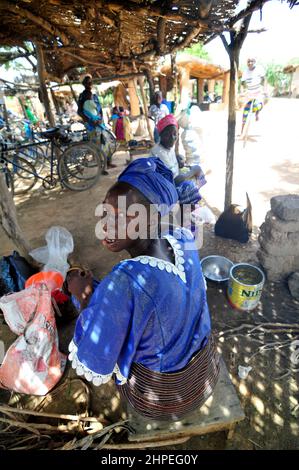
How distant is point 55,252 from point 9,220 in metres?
0.62

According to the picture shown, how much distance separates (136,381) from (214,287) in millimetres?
1766

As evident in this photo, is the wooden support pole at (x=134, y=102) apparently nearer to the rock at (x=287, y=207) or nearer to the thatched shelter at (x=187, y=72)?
the thatched shelter at (x=187, y=72)

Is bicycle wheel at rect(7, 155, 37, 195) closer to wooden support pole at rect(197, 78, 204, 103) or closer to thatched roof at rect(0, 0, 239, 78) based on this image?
thatched roof at rect(0, 0, 239, 78)

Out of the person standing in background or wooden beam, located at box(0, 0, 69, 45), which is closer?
wooden beam, located at box(0, 0, 69, 45)

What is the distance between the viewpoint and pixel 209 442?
1708mm

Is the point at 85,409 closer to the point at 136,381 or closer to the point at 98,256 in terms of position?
the point at 136,381

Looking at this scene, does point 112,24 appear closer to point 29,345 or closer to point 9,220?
point 9,220

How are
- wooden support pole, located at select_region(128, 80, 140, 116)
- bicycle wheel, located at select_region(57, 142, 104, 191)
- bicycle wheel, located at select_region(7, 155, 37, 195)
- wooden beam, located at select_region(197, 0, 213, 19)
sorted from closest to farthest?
1. wooden beam, located at select_region(197, 0, 213, 19)
2. bicycle wheel, located at select_region(7, 155, 37, 195)
3. bicycle wheel, located at select_region(57, 142, 104, 191)
4. wooden support pole, located at select_region(128, 80, 140, 116)

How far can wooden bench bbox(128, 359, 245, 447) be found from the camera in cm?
140

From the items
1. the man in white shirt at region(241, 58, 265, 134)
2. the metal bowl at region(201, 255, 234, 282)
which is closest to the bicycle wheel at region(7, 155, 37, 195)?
the metal bowl at region(201, 255, 234, 282)

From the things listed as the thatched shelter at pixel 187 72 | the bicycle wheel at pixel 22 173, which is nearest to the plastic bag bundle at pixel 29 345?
the bicycle wheel at pixel 22 173

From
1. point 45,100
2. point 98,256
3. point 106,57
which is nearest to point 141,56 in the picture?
point 106,57

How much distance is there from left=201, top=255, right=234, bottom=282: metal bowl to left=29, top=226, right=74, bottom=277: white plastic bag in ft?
5.43

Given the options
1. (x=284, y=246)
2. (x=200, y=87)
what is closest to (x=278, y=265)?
(x=284, y=246)
